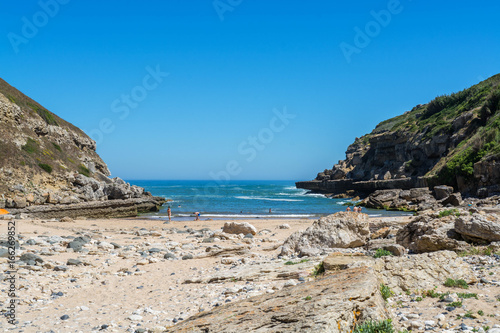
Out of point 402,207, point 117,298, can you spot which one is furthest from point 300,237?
point 402,207

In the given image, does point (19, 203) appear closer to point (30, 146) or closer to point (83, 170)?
point (30, 146)

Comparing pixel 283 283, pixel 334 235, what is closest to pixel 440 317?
pixel 283 283

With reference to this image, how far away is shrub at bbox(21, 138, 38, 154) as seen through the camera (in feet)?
154

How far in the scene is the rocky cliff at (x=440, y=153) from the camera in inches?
1553

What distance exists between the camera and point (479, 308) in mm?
5141

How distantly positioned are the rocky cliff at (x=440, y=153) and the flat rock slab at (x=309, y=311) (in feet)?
120

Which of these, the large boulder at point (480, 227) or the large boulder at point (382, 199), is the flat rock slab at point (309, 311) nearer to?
the large boulder at point (480, 227)

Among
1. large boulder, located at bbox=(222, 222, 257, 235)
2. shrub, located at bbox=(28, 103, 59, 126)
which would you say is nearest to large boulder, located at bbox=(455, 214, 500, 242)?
large boulder, located at bbox=(222, 222, 257, 235)

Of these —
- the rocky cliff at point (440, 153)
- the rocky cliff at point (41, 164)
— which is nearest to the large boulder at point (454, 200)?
the rocky cliff at point (440, 153)

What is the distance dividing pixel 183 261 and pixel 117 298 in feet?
14.5

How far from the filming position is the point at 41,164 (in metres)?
46.4

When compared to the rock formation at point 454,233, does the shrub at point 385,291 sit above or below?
below

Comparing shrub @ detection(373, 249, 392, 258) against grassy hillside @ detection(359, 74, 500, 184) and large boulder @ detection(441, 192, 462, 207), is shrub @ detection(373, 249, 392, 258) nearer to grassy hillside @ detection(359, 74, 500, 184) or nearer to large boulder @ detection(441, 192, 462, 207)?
large boulder @ detection(441, 192, 462, 207)

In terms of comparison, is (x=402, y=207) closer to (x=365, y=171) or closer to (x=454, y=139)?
(x=454, y=139)
